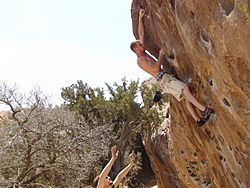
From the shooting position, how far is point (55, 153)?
55.8ft

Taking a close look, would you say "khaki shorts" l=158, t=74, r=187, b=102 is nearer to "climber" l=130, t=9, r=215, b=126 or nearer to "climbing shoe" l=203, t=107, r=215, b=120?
"climber" l=130, t=9, r=215, b=126

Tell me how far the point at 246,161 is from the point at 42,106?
1120cm

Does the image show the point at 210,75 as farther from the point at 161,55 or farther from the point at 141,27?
the point at 141,27

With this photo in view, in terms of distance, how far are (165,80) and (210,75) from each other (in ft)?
3.87

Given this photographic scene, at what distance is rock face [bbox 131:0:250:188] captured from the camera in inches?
242

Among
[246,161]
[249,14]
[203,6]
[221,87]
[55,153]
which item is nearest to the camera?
[249,14]

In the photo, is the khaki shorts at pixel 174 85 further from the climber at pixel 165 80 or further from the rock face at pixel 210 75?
the rock face at pixel 210 75

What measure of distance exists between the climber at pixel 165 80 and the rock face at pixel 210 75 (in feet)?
0.57

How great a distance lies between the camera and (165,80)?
8.45 metres

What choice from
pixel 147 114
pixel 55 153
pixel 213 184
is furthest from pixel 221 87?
pixel 147 114

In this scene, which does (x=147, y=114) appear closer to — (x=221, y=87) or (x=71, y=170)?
(x=71, y=170)

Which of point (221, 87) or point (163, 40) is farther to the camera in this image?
point (163, 40)

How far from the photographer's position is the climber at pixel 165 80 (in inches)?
321

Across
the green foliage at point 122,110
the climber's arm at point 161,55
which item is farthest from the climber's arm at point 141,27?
the green foliage at point 122,110
